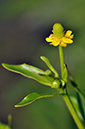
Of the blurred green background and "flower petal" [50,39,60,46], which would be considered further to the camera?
the blurred green background

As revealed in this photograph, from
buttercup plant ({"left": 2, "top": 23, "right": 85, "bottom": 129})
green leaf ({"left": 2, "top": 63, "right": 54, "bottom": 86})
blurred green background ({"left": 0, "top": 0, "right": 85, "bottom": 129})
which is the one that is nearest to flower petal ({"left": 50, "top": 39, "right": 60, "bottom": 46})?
buttercup plant ({"left": 2, "top": 23, "right": 85, "bottom": 129})

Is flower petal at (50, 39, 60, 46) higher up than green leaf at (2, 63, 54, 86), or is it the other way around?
flower petal at (50, 39, 60, 46)

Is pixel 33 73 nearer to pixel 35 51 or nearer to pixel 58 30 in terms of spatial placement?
Result: pixel 58 30

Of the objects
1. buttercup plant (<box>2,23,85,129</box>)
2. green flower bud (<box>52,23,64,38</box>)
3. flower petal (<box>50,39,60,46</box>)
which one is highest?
green flower bud (<box>52,23,64,38</box>)

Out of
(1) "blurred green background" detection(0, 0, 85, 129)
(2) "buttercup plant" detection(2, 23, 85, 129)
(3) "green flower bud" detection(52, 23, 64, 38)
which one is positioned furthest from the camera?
(1) "blurred green background" detection(0, 0, 85, 129)

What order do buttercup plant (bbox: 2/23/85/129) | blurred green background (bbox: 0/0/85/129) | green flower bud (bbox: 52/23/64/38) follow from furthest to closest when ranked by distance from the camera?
blurred green background (bbox: 0/0/85/129) → green flower bud (bbox: 52/23/64/38) → buttercup plant (bbox: 2/23/85/129)

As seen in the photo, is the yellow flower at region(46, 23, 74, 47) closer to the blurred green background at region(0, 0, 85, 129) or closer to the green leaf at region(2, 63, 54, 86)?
the green leaf at region(2, 63, 54, 86)
